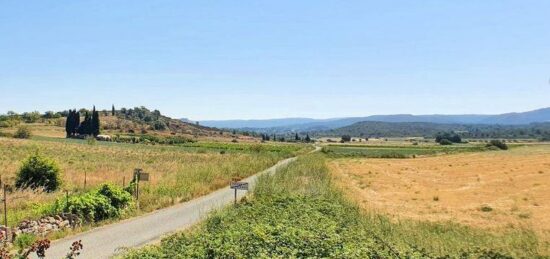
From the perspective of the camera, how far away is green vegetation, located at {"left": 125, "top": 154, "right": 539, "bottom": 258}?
1093 cm

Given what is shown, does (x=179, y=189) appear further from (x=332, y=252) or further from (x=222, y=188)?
(x=332, y=252)

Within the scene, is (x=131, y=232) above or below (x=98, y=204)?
below

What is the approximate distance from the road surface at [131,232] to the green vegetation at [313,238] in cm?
219

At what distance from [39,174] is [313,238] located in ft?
73.0

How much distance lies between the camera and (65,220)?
18125 millimetres

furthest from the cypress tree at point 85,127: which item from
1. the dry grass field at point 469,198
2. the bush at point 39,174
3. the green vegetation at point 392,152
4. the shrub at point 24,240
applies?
the shrub at point 24,240

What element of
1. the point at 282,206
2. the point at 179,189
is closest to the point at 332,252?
the point at 282,206

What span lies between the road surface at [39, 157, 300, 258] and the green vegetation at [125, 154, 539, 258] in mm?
2188

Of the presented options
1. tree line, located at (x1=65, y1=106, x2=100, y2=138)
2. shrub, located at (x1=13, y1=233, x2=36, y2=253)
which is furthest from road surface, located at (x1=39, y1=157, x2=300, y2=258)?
tree line, located at (x1=65, y1=106, x2=100, y2=138)

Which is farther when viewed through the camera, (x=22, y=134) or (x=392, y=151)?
(x=392, y=151)

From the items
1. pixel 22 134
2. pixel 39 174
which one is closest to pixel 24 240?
pixel 39 174

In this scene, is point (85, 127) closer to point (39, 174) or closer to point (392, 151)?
point (392, 151)

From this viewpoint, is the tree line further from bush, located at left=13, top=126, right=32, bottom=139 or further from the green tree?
bush, located at left=13, top=126, right=32, bottom=139

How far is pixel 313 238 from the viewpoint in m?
11.8
